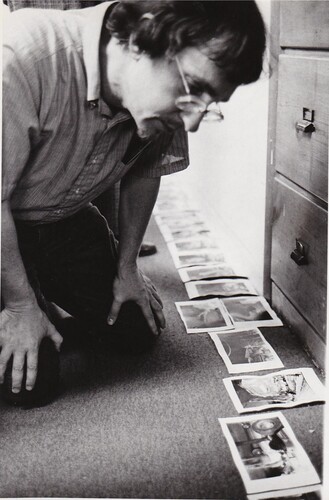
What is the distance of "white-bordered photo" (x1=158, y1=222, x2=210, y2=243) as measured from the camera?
1.66m

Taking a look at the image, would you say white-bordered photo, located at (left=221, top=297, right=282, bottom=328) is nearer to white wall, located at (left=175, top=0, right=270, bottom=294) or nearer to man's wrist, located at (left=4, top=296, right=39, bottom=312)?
white wall, located at (left=175, top=0, right=270, bottom=294)

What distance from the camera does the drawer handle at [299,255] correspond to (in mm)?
1135

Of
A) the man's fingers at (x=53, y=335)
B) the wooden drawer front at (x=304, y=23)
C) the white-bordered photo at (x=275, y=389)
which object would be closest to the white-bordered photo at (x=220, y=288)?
the white-bordered photo at (x=275, y=389)

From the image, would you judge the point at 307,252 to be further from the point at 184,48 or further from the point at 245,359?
the point at 184,48

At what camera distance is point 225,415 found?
999 mm

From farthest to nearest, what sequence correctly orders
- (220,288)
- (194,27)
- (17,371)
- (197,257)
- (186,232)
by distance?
(186,232) < (197,257) < (220,288) < (17,371) < (194,27)

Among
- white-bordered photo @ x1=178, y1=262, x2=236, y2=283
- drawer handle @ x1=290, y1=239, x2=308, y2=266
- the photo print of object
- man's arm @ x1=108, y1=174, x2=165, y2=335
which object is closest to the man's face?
man's arm @ x1=108, y1=174, x2=165, y2=335

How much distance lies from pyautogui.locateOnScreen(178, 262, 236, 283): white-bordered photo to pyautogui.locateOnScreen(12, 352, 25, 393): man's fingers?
554 mm

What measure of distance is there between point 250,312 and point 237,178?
1.08 feet

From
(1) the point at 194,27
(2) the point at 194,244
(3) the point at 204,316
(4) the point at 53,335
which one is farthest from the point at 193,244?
(1) the point at 194,27

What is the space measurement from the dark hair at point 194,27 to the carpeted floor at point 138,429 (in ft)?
1.75

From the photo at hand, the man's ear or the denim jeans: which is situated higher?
the man's ear

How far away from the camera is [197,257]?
158cm

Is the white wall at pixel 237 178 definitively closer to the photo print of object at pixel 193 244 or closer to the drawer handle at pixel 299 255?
the photo print of object at pixel 193 244
